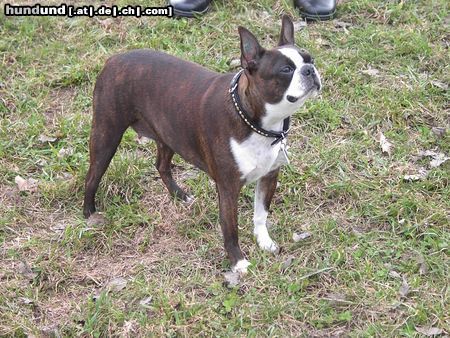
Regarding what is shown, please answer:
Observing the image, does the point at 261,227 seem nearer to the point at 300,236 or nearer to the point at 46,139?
the point at 300,236

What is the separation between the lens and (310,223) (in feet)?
13.1

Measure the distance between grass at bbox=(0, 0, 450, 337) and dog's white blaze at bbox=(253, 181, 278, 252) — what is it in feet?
0.17

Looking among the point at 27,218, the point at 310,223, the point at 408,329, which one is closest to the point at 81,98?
the point at 27,218

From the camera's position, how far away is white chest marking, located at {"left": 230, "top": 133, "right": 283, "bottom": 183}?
130 inches

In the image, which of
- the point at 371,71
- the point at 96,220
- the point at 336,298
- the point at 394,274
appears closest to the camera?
the point at 336,298

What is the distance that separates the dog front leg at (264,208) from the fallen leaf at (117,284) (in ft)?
2.47

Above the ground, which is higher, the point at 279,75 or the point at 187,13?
the point at 279,75

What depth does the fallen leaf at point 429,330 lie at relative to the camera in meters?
3.27

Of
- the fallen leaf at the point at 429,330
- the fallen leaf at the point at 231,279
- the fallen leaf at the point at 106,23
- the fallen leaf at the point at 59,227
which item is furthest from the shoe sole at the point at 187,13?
the fallen leaf at the point at 429,330

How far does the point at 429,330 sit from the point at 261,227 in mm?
1032

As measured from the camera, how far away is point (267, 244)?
3832mm

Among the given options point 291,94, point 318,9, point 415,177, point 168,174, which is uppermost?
point 291,94

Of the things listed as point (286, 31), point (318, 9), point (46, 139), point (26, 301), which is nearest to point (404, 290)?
point (286, 31)

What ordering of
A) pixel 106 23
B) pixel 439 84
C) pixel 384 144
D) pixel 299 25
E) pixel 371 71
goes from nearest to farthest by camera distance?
pixel 384 144 → pixel 439 84 → pixel 371 71 → pixel 299 25 → pixel 106 23
